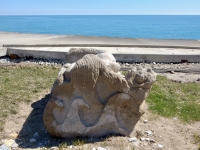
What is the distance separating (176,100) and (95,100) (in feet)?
8.19

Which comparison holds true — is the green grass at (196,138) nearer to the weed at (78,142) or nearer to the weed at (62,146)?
the weed at (78,142)

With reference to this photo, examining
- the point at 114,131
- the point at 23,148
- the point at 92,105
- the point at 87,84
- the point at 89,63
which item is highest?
the point at 89,63

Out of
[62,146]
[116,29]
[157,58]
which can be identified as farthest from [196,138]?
[116,29]

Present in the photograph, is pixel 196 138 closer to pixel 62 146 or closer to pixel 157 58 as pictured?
pixel 62 146

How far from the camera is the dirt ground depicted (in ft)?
12.2

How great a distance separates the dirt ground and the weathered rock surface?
0.17 m

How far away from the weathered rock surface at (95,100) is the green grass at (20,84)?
1.17 metres

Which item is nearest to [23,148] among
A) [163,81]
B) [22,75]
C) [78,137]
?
[78,137]

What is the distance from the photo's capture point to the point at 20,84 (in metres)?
6.51

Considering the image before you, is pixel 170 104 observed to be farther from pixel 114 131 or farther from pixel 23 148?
pixel 23 148

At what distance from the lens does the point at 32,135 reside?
164 inches

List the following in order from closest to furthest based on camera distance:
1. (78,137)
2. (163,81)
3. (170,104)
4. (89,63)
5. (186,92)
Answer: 1. (89,63)
2. (78,137)
3. (170,104)
4. (186,92)
5. (163,81)

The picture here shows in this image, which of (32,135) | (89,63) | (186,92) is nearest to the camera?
(89,63)

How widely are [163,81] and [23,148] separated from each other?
443cm
